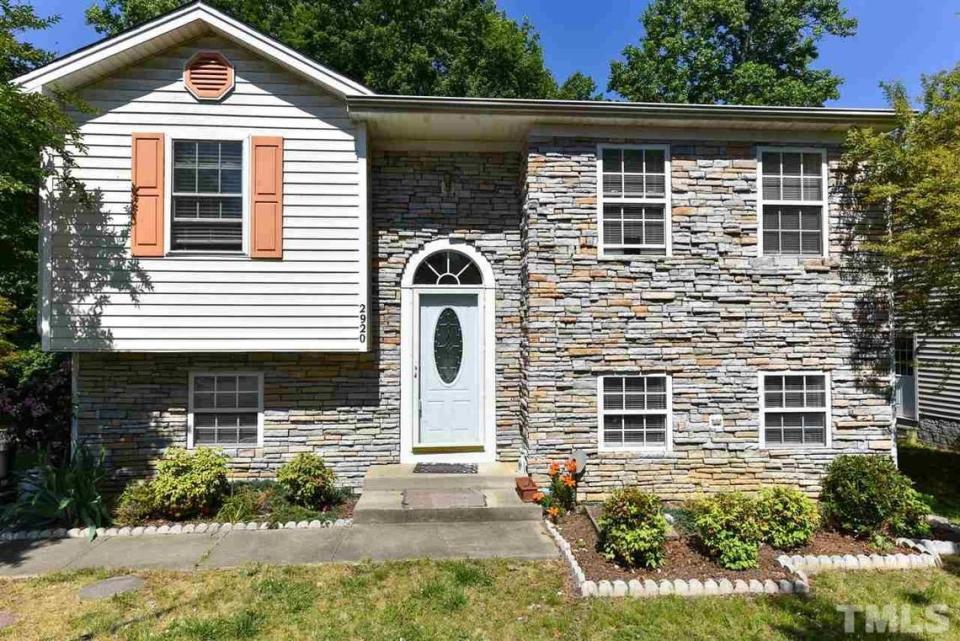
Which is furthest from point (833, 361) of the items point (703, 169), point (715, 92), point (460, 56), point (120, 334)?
point (715, 92)

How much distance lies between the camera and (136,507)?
6.05 metres

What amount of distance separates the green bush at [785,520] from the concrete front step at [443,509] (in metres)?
2.37

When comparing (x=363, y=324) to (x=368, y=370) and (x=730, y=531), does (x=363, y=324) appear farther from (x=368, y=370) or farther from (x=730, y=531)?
(x=730, y=531)

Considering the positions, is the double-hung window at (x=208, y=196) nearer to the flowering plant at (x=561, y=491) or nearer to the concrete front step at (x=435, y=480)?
the concrete front step at (x=435, y=480)

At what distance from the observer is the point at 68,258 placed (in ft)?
20.9

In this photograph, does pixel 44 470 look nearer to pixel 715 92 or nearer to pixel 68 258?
pixel 68 258

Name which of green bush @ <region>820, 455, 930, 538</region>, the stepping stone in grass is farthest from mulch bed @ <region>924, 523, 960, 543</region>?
the stepping stone in grass

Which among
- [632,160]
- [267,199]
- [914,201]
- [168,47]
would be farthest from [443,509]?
[168,47]

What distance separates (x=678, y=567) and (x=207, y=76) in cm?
789

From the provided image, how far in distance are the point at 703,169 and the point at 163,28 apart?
7.11m

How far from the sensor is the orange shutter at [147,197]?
252 inches

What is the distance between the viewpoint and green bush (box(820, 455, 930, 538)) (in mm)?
5457

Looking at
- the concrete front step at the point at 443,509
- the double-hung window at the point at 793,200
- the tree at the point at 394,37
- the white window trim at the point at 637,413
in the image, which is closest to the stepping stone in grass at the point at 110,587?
the concrete front step at the point at 443,509

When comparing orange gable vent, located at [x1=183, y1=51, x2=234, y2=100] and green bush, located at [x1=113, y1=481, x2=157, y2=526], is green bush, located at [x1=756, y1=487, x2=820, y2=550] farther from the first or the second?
orange gable vent, located at [x1=183, y1=51, x2=234, y2=100]
